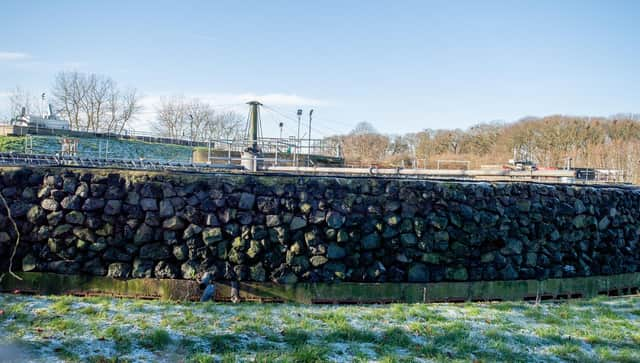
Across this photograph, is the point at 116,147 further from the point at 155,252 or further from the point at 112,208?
the point at 155,252

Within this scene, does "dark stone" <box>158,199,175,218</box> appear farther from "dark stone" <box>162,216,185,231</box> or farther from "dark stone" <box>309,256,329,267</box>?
"dark stone" <box>309,256,329,267</box>

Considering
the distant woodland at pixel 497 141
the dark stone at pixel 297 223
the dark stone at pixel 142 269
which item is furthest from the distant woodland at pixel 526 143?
the dark stone at pixel 142 269

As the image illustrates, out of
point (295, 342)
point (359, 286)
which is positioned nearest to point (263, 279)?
point (359, 286)

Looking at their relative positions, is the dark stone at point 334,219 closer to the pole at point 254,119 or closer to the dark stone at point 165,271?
the dark stone at point 165,271

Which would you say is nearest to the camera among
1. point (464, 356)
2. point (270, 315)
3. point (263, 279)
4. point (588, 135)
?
point (464, 356)

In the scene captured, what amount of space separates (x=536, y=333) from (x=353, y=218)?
Answer: 376cm

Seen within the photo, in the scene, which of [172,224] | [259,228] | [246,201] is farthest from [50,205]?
[259,228]

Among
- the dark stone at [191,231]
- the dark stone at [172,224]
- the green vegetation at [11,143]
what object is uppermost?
the green vegetation at [11,143]

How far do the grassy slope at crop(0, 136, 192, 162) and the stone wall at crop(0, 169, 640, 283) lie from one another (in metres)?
24.6

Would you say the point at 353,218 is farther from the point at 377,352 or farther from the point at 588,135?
the point at 588,135

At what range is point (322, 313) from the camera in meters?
6.46

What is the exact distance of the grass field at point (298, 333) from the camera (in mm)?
4867

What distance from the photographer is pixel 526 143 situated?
4803cm

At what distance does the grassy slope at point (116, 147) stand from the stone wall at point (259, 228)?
24.6 metres
